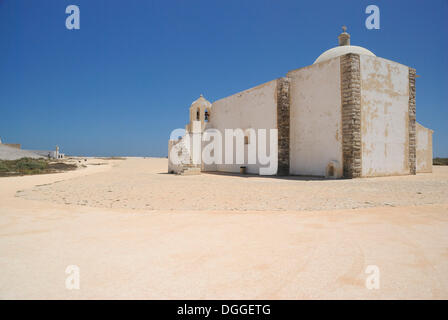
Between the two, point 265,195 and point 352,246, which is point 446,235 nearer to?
point 352,246

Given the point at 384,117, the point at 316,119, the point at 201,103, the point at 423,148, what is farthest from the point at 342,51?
the point at 201,103

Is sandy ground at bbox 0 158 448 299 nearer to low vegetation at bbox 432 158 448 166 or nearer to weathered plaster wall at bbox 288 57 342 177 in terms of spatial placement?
weathered plaster wall at bbox 288 57 342 177

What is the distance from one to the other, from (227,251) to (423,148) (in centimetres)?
1841

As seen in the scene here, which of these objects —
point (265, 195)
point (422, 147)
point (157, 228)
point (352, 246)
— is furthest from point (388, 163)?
point (157, 228)

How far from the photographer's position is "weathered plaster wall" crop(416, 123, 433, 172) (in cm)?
1592

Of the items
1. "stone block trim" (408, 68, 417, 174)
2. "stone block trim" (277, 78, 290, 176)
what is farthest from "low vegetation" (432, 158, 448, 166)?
"stone block trim" (277, 78, 290, 176)

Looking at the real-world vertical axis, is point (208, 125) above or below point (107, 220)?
above

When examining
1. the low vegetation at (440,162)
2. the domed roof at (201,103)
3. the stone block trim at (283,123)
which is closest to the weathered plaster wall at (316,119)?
the stone block trim at (283,123)

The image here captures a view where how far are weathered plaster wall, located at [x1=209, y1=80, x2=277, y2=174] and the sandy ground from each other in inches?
429

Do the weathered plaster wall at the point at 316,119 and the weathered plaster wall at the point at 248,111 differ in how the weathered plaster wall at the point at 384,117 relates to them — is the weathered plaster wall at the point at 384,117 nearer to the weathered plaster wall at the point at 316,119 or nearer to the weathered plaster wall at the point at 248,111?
the weathered plaster wall at the point at 316,119

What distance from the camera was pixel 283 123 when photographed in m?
14.7

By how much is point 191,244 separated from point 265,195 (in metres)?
4.11
